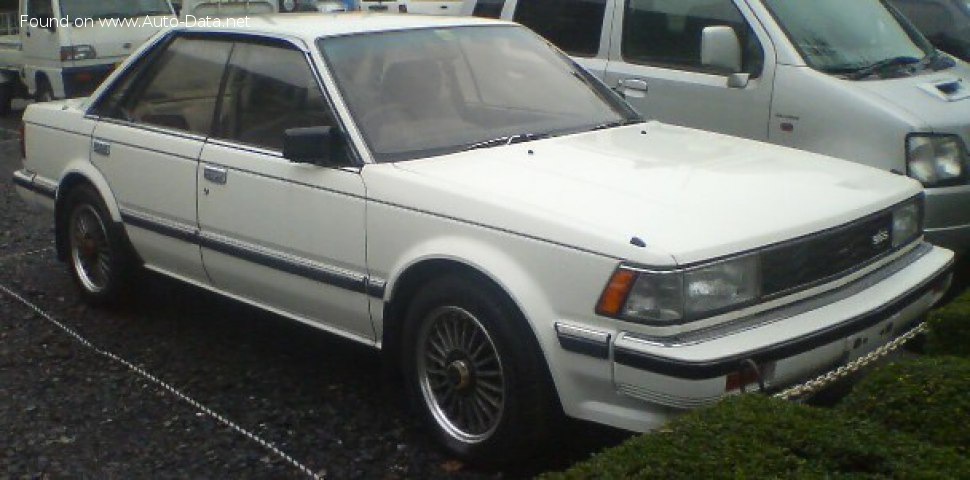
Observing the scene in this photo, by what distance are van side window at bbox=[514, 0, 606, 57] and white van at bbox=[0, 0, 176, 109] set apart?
7.50 meters

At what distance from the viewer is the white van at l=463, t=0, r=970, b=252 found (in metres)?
6.39

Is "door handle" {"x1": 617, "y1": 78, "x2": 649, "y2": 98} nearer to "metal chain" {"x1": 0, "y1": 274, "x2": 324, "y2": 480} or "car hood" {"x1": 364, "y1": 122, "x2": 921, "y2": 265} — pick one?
"car hood" {"x1": 364, "y1": 122, "x2": 921, "y2": 265}

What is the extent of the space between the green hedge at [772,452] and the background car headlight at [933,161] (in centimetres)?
330

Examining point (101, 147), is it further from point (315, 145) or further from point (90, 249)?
point (315, 145)

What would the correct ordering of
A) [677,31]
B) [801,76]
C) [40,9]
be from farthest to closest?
[40,9], [677,31], [801,76]

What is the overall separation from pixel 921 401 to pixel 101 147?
433cm

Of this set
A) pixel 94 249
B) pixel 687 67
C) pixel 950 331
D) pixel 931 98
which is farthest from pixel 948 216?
pixel 94 249

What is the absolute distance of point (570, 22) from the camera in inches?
314

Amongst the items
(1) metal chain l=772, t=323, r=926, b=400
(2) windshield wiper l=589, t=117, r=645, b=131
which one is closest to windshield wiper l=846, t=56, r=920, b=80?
(2) windshield wiper l=589, t=117, r=645, b=131

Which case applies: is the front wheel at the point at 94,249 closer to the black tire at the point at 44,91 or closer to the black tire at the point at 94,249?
the black tire at the point at 94,249

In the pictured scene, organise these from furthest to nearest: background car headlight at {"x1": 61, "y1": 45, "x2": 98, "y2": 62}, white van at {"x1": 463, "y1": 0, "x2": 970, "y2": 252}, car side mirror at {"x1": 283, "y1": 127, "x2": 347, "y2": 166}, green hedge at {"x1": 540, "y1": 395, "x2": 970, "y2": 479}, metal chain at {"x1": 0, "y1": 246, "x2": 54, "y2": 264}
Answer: background car headlight at {"x1": 61, "y1": 45, "x2": 98, "y2": 62} < metal chain at {"x1": 0, "y1": 246, "x2": 54, "y2": 264} < white van at {"x1": 463, "y1": 0, "x2": 970, "y2": 252} < car side mirror at {"x1": 283, "y1": 127, "x2": 347, "y2": 166} < green hedge at {"x1": 540, "y1": 395, "x2": 970, "y2": 479}

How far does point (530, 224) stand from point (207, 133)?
2.09 m

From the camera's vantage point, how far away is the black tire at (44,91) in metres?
15.2

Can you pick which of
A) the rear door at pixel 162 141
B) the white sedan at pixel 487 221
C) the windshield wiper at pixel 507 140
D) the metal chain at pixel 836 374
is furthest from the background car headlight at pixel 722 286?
the rear door at pixel 162 141
